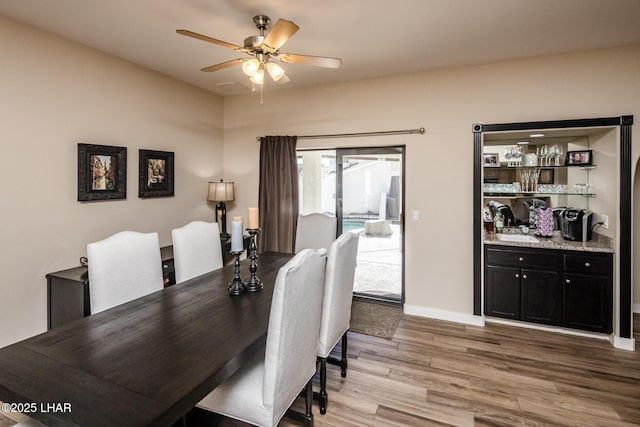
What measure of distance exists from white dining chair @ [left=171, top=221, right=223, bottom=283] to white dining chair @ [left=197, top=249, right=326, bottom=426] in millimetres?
1246

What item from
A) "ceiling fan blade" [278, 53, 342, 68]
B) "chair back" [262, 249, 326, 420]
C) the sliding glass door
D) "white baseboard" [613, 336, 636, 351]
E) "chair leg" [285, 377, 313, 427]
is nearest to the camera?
"chair back" [262, 249, 326, 420]

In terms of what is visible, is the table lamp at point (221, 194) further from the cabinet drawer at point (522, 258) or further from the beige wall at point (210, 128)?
the cabinet drawer at point (522, 258)

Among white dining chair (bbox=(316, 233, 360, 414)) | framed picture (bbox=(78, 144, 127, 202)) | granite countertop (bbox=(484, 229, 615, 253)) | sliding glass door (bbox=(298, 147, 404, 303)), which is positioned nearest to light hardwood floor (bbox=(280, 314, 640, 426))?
white dining chair (bbox=(316, 233, 360, 414))

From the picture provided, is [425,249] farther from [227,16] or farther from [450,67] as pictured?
[227,16]

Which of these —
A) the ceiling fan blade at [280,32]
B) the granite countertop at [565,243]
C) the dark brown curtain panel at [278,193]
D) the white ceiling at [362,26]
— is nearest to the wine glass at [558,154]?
the granite countertop at [565,243]

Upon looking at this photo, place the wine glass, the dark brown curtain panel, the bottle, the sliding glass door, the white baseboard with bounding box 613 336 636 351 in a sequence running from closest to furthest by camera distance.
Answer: the white baseboard with bounding box 613 336 636 351, the wine glass, the bottle, the sliding glass door, the dark brown curtain panel

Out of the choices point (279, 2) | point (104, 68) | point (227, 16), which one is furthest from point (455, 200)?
point (104, 68)

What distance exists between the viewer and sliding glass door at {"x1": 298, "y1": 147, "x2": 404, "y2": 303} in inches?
159

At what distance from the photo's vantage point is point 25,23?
2617 mm

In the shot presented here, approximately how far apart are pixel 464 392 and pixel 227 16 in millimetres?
3333

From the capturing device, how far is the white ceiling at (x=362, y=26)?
7.80 ft

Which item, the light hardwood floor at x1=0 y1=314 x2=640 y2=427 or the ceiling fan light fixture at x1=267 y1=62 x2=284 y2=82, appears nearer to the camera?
the light hardwood floor at x1=0 y1=314 x2=640 y2=427

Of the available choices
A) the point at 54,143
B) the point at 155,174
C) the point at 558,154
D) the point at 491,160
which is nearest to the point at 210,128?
the point at 155,174

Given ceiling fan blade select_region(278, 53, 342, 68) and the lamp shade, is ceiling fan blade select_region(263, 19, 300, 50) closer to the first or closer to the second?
ceiling fan blade select_region(278, 53, 342, 68)
